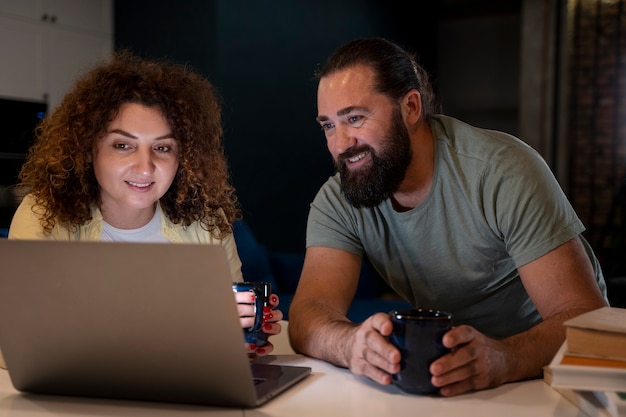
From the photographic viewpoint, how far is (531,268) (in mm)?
1427

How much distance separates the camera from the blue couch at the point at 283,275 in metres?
3.95

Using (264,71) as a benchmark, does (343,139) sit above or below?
below

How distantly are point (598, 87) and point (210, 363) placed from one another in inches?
231

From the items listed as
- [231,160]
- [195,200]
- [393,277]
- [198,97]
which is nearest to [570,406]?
[393,277]

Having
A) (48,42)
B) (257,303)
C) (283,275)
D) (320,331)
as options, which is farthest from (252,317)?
(48,42)

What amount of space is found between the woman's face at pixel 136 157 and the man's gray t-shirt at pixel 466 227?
34 centimetres

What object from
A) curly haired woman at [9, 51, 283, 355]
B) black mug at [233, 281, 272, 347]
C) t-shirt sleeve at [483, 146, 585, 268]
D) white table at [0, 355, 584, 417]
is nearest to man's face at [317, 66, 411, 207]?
t-shirt sleeve at [483, 146, 585, 268]

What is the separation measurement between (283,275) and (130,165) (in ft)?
9.83

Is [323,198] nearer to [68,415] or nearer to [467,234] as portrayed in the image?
[467,234]

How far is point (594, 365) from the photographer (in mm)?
897

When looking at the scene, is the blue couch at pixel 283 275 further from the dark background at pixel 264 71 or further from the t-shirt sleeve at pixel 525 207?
the t-shirt sleeve at pixel 525 207

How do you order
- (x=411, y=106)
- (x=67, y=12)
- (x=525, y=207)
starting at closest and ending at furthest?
1. (x=525, y=207)
2. (x=411, y=106)
3. (x=67, y=12)

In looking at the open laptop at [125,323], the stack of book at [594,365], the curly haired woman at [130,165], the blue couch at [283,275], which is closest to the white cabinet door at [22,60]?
the blue couch at [283,275]

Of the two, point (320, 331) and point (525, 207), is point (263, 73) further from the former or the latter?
point (320, 331)
